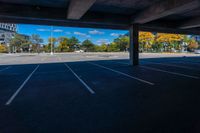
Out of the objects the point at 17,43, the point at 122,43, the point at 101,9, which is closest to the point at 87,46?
the point at 122,43

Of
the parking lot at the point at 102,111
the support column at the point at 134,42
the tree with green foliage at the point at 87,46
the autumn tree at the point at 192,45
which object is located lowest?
the parking lot at the point at 102,111

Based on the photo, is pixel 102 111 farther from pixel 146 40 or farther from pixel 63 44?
pixel 63 44

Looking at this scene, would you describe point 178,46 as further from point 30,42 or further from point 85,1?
point 30,42

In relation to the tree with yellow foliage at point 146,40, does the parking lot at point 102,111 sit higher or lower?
lower

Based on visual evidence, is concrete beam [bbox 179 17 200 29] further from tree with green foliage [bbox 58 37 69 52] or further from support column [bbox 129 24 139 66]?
tree with green foliage [bbox 58 37 69 52]

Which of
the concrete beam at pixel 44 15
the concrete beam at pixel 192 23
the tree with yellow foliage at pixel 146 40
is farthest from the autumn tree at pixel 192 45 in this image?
the concrete beam at pixel 44 15

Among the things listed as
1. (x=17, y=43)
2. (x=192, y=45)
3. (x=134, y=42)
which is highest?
(x=17, y=43)

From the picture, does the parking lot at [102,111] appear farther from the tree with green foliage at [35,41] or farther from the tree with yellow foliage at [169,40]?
the tree with green foliage at [35,41]

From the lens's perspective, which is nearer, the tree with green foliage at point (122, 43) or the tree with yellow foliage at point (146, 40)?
the tree with yellow foliage at point (146, 40)

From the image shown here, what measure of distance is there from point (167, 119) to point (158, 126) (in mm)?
458

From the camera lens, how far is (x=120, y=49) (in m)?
83.9

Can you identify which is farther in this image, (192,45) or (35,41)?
(35,41)

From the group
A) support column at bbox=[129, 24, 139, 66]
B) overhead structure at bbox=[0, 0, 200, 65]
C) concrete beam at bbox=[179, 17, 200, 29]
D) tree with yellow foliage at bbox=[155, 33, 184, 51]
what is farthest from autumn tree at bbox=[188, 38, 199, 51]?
support column at bbox=[129, 24, 139, 66]

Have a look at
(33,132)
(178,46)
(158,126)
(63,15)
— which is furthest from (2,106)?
(178,46)
